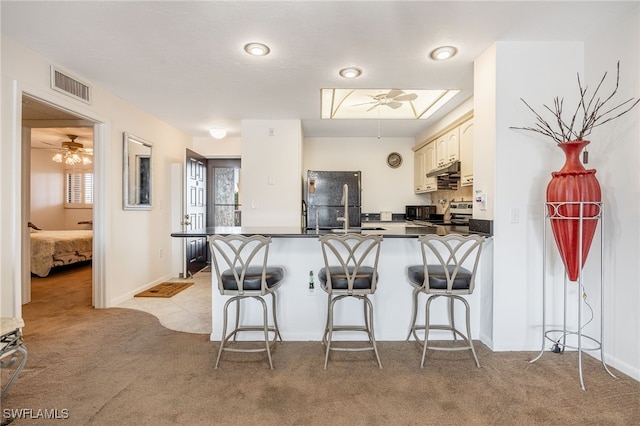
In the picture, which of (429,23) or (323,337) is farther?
(323,337)

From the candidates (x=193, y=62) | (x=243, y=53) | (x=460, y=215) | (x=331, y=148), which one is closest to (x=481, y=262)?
(x=460, y=215)

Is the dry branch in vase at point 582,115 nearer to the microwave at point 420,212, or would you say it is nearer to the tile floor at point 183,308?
the microwave at point 420,212

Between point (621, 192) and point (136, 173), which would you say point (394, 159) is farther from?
point (136, 173)

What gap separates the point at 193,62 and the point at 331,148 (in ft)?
10.6

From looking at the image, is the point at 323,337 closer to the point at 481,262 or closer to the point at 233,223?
the point at 481,262

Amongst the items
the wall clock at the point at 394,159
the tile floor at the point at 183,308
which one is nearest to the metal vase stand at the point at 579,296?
the tile floor at the point at 183,308

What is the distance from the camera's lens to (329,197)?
488 cm

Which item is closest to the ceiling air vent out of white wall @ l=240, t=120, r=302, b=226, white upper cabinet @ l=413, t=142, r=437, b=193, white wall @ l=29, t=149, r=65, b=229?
white wall @ l=240, t=120, r=302, b=226

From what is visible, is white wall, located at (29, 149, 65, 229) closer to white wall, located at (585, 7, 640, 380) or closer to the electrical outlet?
the electrical outlet

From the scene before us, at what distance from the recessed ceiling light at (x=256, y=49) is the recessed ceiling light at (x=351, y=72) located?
0.74 m

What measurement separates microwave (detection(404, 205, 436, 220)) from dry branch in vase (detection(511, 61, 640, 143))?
2532 millimetres

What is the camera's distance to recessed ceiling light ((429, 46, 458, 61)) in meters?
2.52

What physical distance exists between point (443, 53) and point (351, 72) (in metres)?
0.81

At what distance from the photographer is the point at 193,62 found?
275cm
